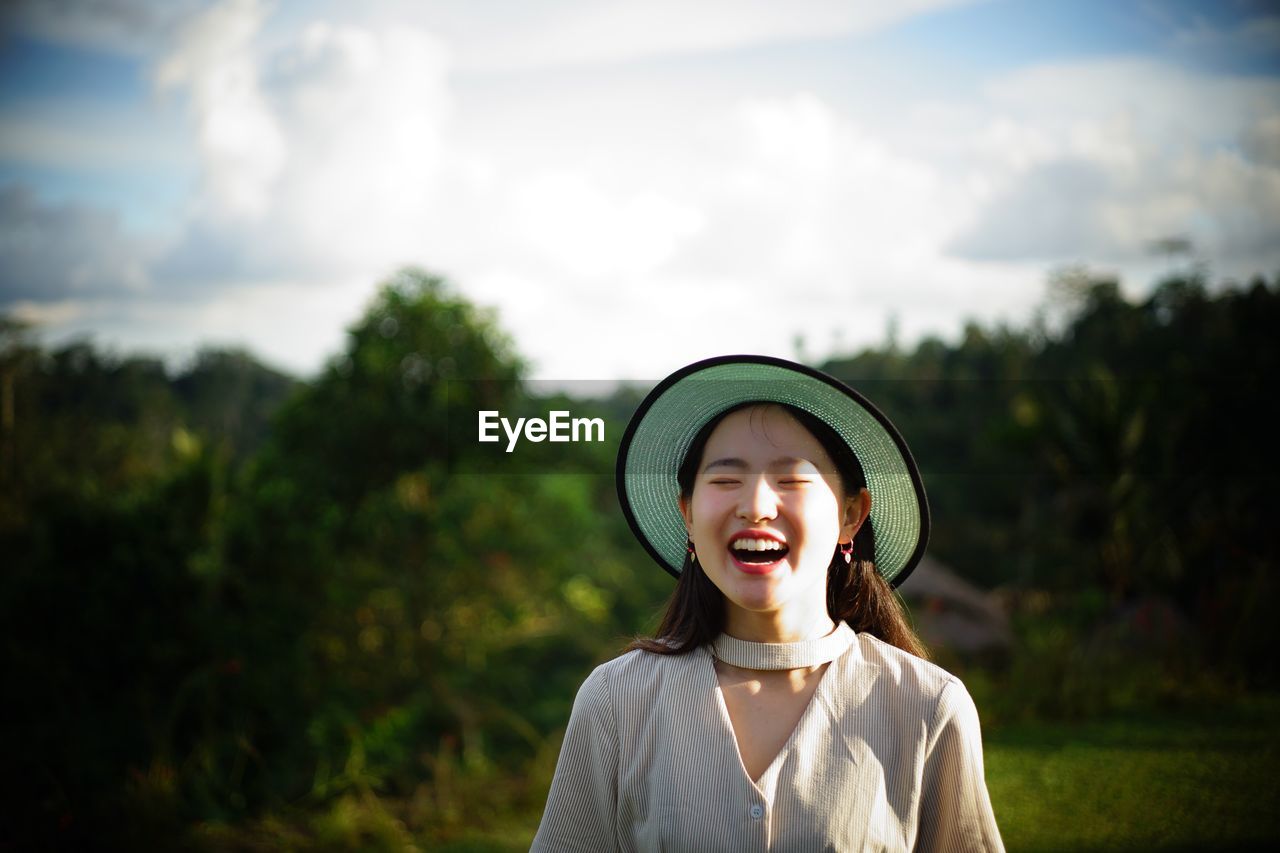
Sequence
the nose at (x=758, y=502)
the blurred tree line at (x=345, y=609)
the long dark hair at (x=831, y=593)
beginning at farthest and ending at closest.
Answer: the blurred tree line at (x=345, y=609) → the long dark hair at (x=831, y=593) → the nose at (x=758, y=502)

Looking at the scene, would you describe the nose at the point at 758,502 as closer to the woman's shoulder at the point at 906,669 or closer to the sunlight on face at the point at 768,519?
the sunlight on face at the point at 768,519

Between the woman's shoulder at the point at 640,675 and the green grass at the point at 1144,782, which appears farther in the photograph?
the green grass at the point at 1144,782

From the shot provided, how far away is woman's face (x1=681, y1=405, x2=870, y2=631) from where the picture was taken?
4.59ft

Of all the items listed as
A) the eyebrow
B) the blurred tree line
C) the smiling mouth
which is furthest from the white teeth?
the blurred tree line

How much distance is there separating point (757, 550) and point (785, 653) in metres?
0.16

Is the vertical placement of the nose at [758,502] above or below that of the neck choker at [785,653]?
above

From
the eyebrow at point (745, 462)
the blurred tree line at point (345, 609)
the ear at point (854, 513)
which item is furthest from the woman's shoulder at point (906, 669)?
the blurred tree line at point (345, 609)

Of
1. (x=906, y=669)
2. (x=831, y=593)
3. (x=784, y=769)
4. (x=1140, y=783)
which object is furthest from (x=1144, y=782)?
(x=784, y=769)

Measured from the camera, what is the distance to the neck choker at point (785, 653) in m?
1.42

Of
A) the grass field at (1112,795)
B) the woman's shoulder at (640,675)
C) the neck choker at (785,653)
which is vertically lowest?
the grass field at (1112,795)

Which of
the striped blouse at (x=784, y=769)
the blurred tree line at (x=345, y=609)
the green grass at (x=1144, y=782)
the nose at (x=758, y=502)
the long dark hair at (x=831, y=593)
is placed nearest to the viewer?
the striped blouse at (x=784, y=769)

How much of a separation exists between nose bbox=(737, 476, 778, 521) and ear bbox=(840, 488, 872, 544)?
0.65 ft

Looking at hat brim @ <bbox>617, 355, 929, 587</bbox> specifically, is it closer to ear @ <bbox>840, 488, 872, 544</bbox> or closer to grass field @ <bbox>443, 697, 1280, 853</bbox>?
ear @ <bbox>840, 488, 872, 544</bbox>

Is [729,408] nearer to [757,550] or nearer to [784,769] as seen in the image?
[757,550]
